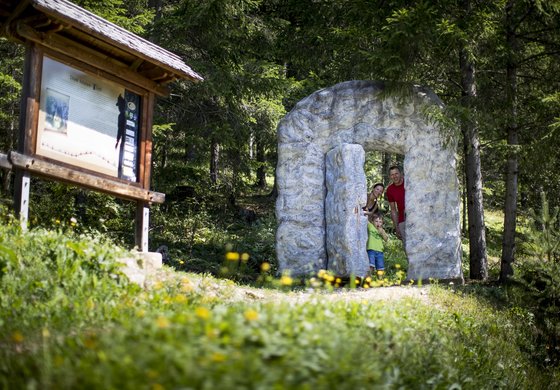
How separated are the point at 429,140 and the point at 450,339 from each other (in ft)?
17.4

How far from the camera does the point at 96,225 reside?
42.3ft

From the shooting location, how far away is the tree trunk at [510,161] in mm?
10562

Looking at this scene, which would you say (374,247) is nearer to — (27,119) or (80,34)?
(80,34)

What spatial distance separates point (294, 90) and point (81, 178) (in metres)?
8.73

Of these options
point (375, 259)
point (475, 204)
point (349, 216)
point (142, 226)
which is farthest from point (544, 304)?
point (142, 226)

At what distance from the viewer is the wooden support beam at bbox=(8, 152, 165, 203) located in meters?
6.71

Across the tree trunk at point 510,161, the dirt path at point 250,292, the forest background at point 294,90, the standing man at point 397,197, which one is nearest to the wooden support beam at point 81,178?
the forest background at point 294,90

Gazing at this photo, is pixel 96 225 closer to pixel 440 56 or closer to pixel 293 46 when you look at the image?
pixel 293 46

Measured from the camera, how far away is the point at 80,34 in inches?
291

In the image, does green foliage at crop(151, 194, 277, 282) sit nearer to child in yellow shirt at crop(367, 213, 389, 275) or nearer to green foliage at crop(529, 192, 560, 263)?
child in yellow shirt at crop(367, 213, 389, 275)

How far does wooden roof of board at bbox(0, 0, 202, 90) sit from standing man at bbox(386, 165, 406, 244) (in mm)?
4474

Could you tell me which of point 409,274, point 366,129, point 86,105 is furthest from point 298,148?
point 86,105

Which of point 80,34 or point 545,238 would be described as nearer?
point 80,34

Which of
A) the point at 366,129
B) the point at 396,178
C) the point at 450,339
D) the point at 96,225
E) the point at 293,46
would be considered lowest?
the point at 450,339
